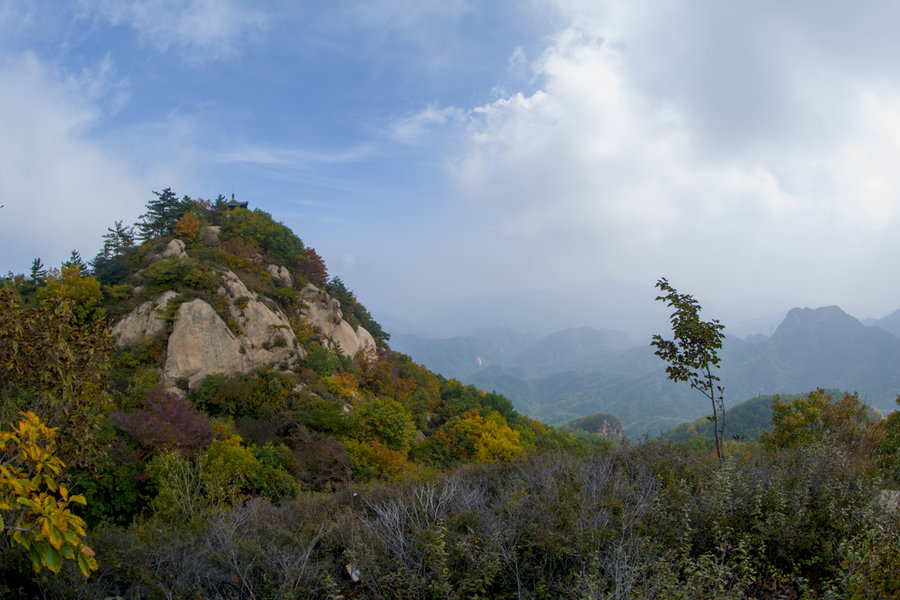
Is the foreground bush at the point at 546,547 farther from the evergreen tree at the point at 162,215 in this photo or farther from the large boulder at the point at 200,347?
the evergreen tree at the point at 162,215

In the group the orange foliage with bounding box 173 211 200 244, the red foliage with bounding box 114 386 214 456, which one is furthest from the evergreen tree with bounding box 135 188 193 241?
the red foliage with bounding box 114 386 214 456

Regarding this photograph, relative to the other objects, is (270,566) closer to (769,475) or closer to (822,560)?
(822,560)

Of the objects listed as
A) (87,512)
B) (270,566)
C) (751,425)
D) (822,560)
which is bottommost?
(751,425)

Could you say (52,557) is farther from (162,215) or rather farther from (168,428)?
(162,215)

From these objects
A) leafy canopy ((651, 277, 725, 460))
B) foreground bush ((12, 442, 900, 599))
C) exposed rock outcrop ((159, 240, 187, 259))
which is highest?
exposed rock outcrop ((159, 240, 187, 259))

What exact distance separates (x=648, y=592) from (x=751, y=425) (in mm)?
92083

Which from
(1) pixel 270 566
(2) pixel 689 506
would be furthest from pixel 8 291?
(2) pixel 689 506

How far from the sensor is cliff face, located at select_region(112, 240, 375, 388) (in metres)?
19.6

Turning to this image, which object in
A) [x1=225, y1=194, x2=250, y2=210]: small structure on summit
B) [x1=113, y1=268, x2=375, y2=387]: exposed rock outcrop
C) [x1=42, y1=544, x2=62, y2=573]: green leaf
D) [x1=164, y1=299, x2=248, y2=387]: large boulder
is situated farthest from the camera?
[x1=225, y1=194, x2=250, y2=210]: small structure on summit

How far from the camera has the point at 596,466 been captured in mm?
8336

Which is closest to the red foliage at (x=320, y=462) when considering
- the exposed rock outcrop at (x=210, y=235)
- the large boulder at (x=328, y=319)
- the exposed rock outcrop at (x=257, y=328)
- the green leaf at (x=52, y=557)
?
the exposed rock outcrop at (x=257, y=328)

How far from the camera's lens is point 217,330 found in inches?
810

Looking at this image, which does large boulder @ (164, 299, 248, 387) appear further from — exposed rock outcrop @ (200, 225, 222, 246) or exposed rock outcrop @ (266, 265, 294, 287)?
exposed rock outcrop @ (200, 225, 222, 246)

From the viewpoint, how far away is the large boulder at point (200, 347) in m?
19.3
